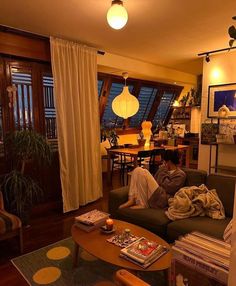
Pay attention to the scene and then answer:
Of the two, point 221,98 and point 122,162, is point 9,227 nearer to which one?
point 122,162

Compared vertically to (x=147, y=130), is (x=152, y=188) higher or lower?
lower

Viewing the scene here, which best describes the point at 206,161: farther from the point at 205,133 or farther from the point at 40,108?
the point at 40,108

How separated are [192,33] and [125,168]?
342 cm

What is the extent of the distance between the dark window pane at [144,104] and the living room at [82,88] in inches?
55.9

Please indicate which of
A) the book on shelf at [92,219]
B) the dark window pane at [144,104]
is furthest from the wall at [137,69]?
the book on shelf at [92,219]

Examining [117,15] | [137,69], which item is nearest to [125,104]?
[137,69]

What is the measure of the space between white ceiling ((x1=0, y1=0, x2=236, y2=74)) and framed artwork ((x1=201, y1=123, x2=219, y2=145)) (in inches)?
55.5

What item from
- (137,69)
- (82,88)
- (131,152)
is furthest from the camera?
(137,69)

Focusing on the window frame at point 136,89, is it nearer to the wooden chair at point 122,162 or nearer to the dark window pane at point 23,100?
the wooden chair at point 122,162

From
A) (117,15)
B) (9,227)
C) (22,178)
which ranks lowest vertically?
(9,227)

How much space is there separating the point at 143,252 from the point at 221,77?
148 inches

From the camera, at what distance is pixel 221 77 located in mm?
4398

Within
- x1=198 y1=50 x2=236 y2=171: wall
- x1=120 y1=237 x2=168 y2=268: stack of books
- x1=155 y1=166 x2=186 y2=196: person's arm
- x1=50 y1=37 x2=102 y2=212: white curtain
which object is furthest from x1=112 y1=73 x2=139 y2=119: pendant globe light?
x1=120 y1=237 x2=168 y2=268: stack of books

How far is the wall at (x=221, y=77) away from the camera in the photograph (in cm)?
427
